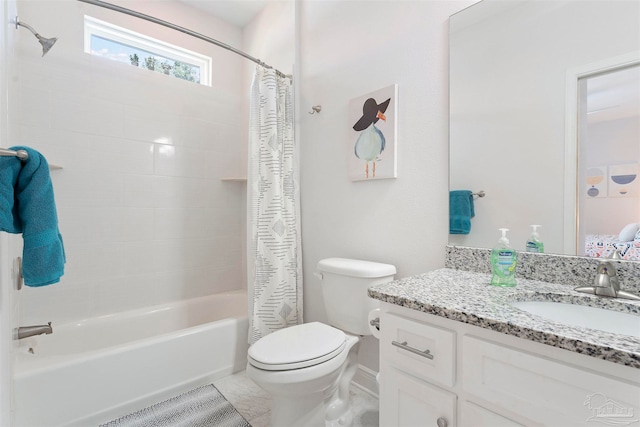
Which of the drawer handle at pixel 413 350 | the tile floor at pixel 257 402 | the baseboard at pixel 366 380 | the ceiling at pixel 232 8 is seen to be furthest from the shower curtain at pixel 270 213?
the drawer handle at pixel 413 350

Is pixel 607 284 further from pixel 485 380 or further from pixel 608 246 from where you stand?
pixel 485 380

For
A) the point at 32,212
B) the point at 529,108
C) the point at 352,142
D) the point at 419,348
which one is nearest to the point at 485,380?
the point at 419,348

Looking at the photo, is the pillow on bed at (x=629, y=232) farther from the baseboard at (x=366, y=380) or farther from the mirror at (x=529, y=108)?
the baseboard at (x=366, y=380)

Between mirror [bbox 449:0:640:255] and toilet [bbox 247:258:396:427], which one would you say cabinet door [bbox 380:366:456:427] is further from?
mirror [bbox 449:0:640:255]

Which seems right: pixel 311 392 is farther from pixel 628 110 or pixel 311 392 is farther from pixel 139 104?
pixel 139 104

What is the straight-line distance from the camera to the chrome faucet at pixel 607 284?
0.92 meters

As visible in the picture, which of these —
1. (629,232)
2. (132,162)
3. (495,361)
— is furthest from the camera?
(132,162)

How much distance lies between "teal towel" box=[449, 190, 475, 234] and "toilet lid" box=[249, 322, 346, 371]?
2.36 ft

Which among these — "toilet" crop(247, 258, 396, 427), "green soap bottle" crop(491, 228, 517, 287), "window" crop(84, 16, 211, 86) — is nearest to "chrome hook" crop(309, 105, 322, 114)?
"toilet" crop(247, 258, 396, 427)

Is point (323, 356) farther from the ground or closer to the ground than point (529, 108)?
closer to the ground

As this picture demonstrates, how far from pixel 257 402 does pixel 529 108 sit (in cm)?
193

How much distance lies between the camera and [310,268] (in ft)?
7.19

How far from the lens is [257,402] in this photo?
1.76 meters

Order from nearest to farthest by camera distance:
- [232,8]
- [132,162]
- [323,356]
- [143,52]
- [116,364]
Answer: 1. [323,356]
2. [116,364]
3. [132,162]
4. [143,52]
5. [232,8]
